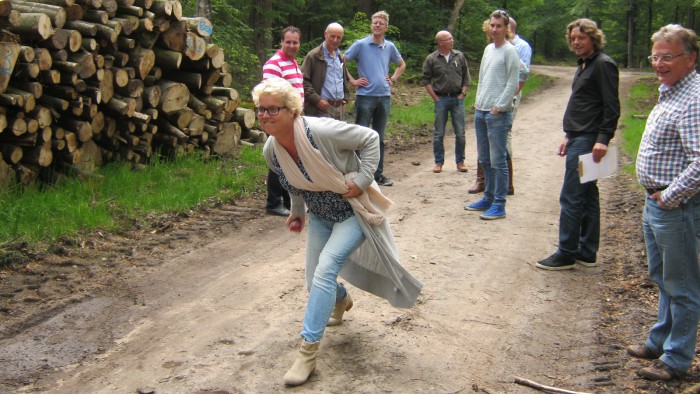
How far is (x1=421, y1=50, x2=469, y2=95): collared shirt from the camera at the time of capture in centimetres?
1009

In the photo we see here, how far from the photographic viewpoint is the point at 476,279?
5.99 meters

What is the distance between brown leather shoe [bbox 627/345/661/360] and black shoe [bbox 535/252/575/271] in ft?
6.23

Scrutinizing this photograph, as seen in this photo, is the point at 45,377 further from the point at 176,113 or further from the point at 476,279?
the point at 176,113

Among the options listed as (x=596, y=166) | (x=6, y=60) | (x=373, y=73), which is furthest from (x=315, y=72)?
(x=596, y=166)

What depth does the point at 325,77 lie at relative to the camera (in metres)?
8.57

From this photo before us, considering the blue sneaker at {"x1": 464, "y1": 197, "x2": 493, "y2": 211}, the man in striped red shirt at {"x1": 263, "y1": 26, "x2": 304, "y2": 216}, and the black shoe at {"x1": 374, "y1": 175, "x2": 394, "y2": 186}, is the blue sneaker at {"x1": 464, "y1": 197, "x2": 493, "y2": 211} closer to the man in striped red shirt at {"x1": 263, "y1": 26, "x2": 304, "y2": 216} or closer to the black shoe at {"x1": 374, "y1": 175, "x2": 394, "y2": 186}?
the black shoe at {"x1": 374, "y1": 175, "x2": 394, "y2": 186}

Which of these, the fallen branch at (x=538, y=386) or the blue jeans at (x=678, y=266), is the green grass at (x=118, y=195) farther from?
the blue jeans at (x=678, y=266)

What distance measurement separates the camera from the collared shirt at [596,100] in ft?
19.1

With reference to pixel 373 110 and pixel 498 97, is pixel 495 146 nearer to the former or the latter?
pixel 498 97

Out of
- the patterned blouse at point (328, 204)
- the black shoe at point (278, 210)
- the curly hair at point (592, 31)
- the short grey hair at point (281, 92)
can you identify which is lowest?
the black shoe at point (278, 210)

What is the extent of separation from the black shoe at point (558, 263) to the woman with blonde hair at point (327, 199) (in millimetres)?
2375

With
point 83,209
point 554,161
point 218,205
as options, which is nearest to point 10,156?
point 83,209

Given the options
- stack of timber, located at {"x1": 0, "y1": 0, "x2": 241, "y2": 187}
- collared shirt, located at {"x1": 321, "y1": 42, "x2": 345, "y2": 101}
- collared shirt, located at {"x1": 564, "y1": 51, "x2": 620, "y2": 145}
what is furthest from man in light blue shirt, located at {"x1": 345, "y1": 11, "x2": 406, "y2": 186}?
collared shirt, located at {"x1": 564, "y1": 51, "x2": 620, "y2": 145}

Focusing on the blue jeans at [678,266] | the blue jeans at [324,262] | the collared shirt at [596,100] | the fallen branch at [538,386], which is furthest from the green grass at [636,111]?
the blue jeans at [324,262]
